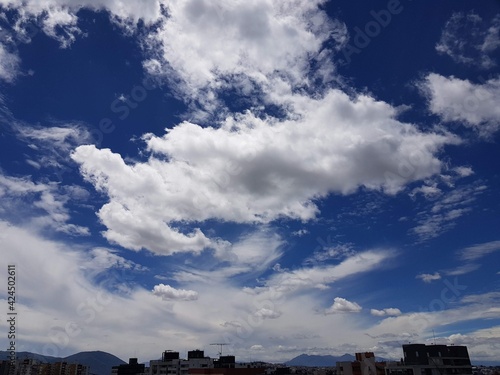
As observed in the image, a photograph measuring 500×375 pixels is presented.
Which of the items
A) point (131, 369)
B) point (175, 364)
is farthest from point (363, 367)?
point (131, 369)

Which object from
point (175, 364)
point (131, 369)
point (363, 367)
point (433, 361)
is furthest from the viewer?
point (131, 369)

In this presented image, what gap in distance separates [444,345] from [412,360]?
32.0 ft

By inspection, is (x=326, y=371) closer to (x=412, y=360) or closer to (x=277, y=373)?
(x=277, y=373)

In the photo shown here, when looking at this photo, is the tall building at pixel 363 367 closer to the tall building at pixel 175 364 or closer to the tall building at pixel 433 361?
the tall building at pixel 433 361

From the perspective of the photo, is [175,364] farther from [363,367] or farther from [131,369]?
[363,367]

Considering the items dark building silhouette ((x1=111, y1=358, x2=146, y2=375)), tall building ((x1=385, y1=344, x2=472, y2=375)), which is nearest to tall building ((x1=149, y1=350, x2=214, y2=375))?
dark building silhouette ((x1=111, y1=358, x2=146, y2=375))

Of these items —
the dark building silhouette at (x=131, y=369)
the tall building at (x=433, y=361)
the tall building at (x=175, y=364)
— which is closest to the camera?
the tall building at (x=433, y=361)

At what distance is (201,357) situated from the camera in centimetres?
14575

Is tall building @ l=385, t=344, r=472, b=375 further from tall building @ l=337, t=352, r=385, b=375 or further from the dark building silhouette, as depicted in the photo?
the dark building silhouette

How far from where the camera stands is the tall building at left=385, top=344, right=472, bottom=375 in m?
95.2

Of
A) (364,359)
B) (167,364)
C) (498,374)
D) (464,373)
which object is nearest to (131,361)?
(167,364)

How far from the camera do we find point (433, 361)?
315 ft

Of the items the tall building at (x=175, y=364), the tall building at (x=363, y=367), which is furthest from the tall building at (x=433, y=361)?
the tall building at (x=175, y=364)

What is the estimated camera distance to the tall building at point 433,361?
95250mm
